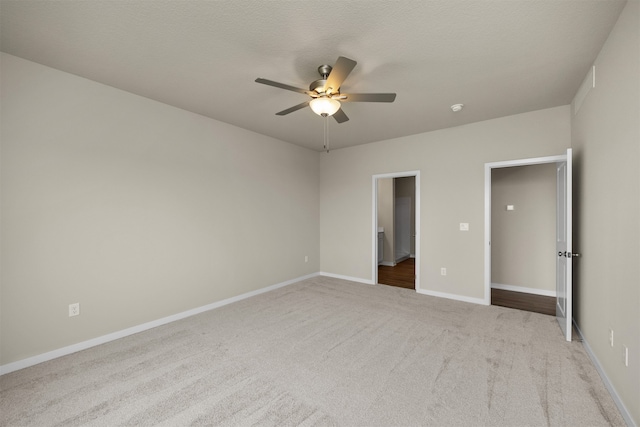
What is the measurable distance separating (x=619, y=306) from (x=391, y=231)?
16.2 feet

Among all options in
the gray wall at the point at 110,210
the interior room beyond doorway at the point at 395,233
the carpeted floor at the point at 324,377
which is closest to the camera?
the carpeted floor at the point at 324,377

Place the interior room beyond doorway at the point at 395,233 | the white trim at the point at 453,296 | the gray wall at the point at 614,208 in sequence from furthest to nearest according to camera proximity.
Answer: the interior room beyond doorway at the point at 395,233 → the white trim at the point at 453,296 → the gray wall at the point at 614,208

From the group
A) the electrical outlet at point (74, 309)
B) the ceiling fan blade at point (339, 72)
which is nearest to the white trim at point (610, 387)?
the ceiling fan blade at point (339, 72)

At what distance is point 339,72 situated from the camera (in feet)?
6.70

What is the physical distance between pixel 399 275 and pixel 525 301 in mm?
2234

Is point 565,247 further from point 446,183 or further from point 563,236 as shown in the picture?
point 446,183

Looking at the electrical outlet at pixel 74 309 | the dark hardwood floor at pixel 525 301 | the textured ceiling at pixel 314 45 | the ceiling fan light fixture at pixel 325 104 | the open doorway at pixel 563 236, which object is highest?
the textured ceiling at pixel 314 45

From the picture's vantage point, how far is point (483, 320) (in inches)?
132

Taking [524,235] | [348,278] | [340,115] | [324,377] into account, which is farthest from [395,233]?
[324,377]

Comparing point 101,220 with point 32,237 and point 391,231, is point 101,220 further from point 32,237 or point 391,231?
point 391,231

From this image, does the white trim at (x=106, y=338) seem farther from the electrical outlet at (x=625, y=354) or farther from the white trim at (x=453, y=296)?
the electrical outlet at (x=625, y=354)

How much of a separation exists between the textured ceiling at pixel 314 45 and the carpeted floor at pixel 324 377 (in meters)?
2.62

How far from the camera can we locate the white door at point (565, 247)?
2695 millimetres

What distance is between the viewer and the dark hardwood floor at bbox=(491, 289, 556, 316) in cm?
377
